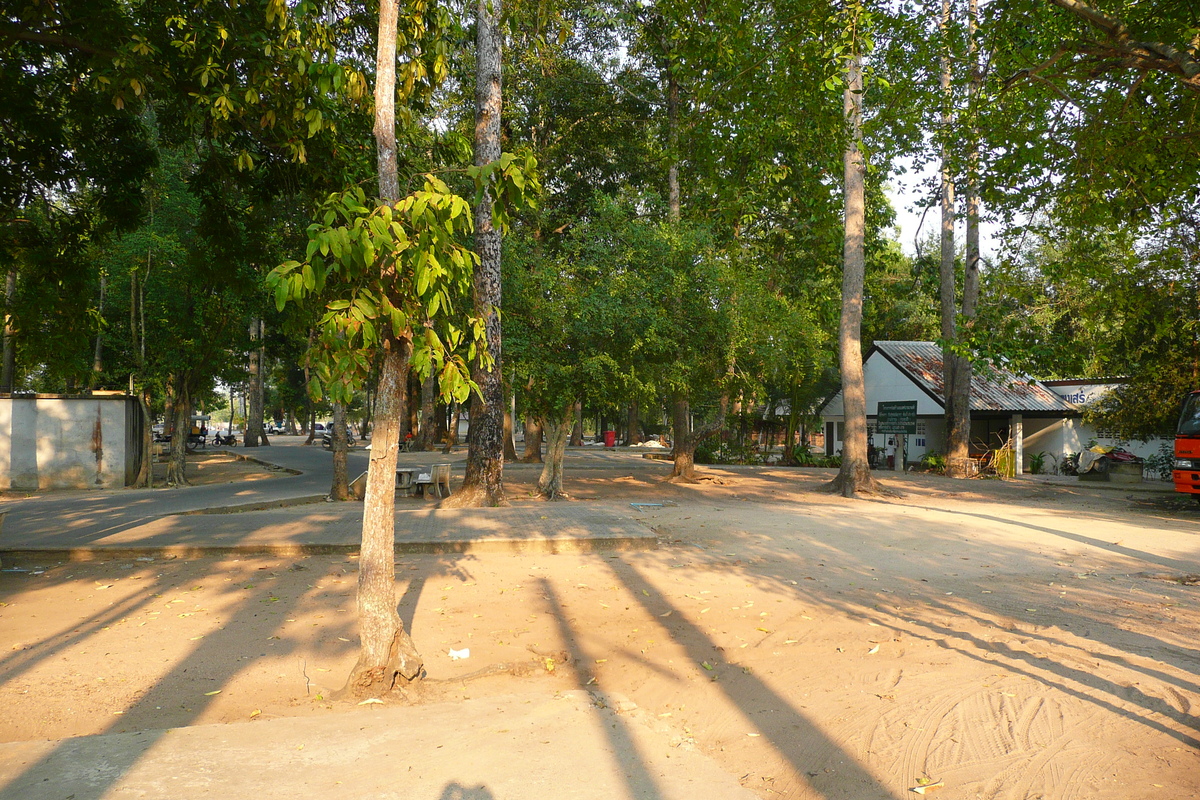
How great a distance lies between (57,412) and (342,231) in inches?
731

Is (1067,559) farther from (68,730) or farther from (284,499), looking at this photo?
(284,499)

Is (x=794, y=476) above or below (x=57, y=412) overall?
below

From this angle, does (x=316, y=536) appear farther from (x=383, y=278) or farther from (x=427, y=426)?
(x=427, y=426)

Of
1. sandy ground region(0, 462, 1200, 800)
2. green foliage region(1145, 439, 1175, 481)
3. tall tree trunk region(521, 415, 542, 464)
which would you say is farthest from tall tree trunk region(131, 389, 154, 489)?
green foliage region(1145, 439, 1175, 481)

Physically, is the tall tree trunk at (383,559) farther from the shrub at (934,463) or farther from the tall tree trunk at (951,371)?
the shrub at (934,463)

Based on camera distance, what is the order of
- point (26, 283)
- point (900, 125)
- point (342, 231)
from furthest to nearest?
point (900, 125) → point (26, 283) → point (342, 231)

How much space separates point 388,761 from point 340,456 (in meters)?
12.8

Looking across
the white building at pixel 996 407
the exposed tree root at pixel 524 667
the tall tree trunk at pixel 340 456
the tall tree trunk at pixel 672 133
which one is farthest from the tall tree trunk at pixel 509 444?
the exposed tree root at pixel 524 667

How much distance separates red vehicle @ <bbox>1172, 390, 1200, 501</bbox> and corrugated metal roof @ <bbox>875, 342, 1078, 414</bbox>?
13345 mm

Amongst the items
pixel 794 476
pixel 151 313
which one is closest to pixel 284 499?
pixel 151 313

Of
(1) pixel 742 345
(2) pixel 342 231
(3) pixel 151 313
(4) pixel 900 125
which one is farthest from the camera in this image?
(3) pixel 151 313

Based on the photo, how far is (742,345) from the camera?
720 inches

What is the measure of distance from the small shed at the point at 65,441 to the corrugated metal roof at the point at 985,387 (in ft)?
87.9

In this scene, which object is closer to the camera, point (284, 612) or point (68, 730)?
point (68, 730)
